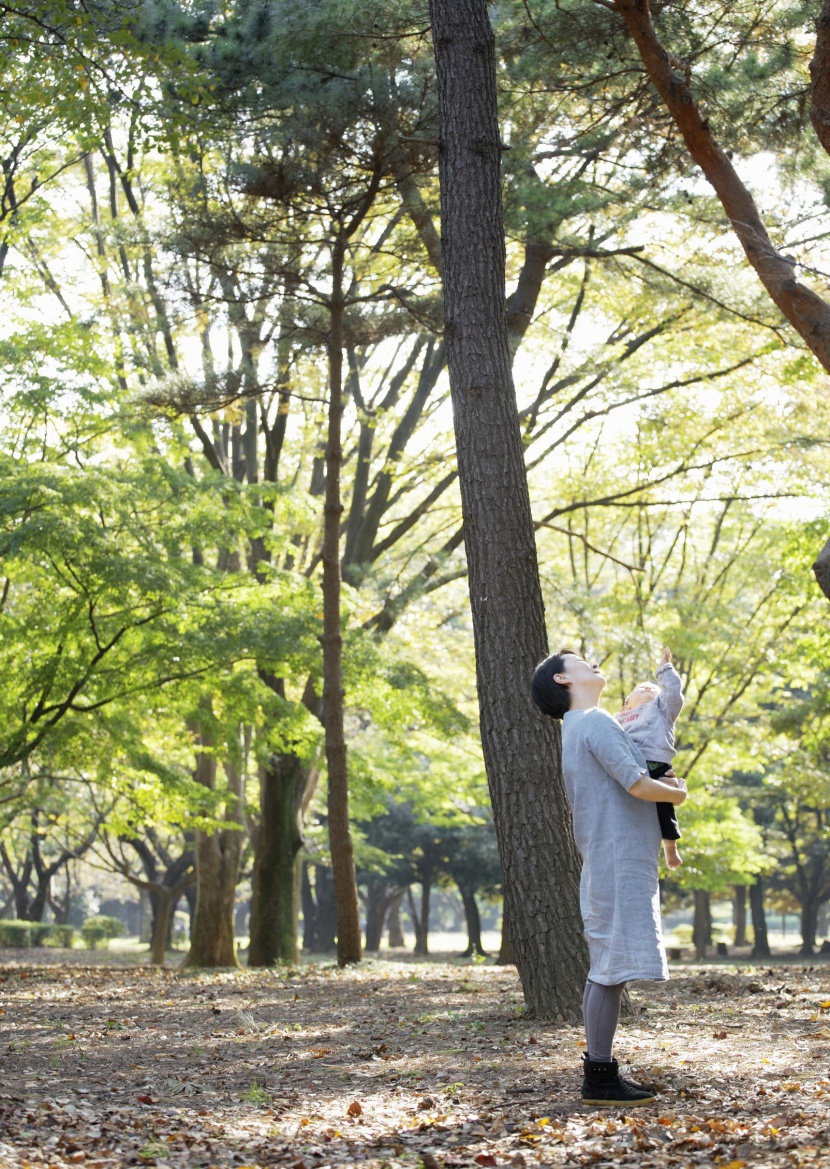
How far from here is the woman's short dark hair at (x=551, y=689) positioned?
4.46 meters

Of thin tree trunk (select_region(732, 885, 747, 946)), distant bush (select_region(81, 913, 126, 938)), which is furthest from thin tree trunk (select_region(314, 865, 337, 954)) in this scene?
thin tree trunk (select_region(732, 885, 747, 946))

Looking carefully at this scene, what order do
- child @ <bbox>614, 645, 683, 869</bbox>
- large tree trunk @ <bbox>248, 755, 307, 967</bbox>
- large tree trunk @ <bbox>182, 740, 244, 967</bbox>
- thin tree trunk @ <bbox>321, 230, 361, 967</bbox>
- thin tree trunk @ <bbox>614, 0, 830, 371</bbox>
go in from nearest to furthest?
child @ <bbox>614, 645, 683, 869</bbox>
thin tree trunk @ <bbox>614, 0, 830, 371</bbox>
thin tree trunk @ <bbox>321, 230, 361, 967</bbox>
large tree trunk @ <bbox>248, 755, 307, 967</bbox>
large tree trunk @ <bbox>182, 740, 244, 967</bbox>

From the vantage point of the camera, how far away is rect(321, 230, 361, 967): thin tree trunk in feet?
39.6

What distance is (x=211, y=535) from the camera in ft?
39.6

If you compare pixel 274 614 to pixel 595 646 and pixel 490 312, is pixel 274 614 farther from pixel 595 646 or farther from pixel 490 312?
pixel 490 312

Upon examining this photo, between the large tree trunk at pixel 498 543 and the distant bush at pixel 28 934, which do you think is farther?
the distant bush at pixel 28 934

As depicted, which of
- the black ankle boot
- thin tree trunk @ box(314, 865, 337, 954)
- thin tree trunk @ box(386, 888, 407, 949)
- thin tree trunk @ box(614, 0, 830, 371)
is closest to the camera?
the black ankle boot

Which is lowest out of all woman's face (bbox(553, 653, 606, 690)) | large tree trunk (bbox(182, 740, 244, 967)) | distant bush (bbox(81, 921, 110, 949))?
distant bush (bbox(81, 921, 110, 949))

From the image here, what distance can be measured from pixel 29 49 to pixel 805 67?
638 centimetres

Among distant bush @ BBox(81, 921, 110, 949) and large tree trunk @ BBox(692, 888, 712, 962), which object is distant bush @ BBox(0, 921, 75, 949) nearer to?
distant bush @ BBox(81, 921, 110, 949)

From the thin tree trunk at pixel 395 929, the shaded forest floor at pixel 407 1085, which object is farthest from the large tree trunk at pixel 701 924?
the shaded forest floor at pixel 407 1085

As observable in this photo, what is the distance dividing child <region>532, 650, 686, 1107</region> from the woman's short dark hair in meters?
0.04

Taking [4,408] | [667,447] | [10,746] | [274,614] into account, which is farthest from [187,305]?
[667,447]

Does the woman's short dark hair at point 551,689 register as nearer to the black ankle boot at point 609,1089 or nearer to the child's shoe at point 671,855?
the child's shoe at point 671,855
